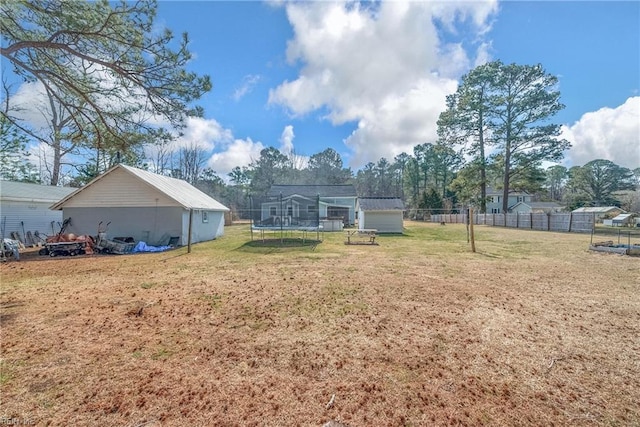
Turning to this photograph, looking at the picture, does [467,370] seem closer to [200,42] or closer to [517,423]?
[517,423]

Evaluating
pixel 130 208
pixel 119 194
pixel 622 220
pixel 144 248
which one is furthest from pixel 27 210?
pixel 622 220

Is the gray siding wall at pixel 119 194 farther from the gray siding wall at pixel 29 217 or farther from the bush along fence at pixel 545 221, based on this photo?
the bush along fence at pixel 545 221

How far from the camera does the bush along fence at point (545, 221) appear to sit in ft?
66.1

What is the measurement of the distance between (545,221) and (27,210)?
35.4 m

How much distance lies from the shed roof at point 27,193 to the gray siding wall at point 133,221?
8.13 ft

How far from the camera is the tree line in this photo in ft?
17.8

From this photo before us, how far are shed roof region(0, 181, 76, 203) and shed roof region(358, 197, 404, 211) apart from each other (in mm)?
20164

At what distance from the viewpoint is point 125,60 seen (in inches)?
230

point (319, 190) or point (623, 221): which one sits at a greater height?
point (319, 190)

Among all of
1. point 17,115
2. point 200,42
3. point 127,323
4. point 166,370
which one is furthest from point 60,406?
point 200,42

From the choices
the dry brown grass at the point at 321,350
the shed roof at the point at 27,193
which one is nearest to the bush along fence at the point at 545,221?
the dry brown grass at the point at 321,350

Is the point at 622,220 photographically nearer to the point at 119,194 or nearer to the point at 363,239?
the point at 363,239

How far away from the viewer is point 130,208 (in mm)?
14336

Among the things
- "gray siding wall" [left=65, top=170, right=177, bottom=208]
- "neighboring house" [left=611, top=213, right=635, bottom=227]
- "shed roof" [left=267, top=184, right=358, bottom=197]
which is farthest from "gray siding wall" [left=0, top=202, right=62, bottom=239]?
"neighboring house" [left=611, top=213, right=635, bottom=227]
